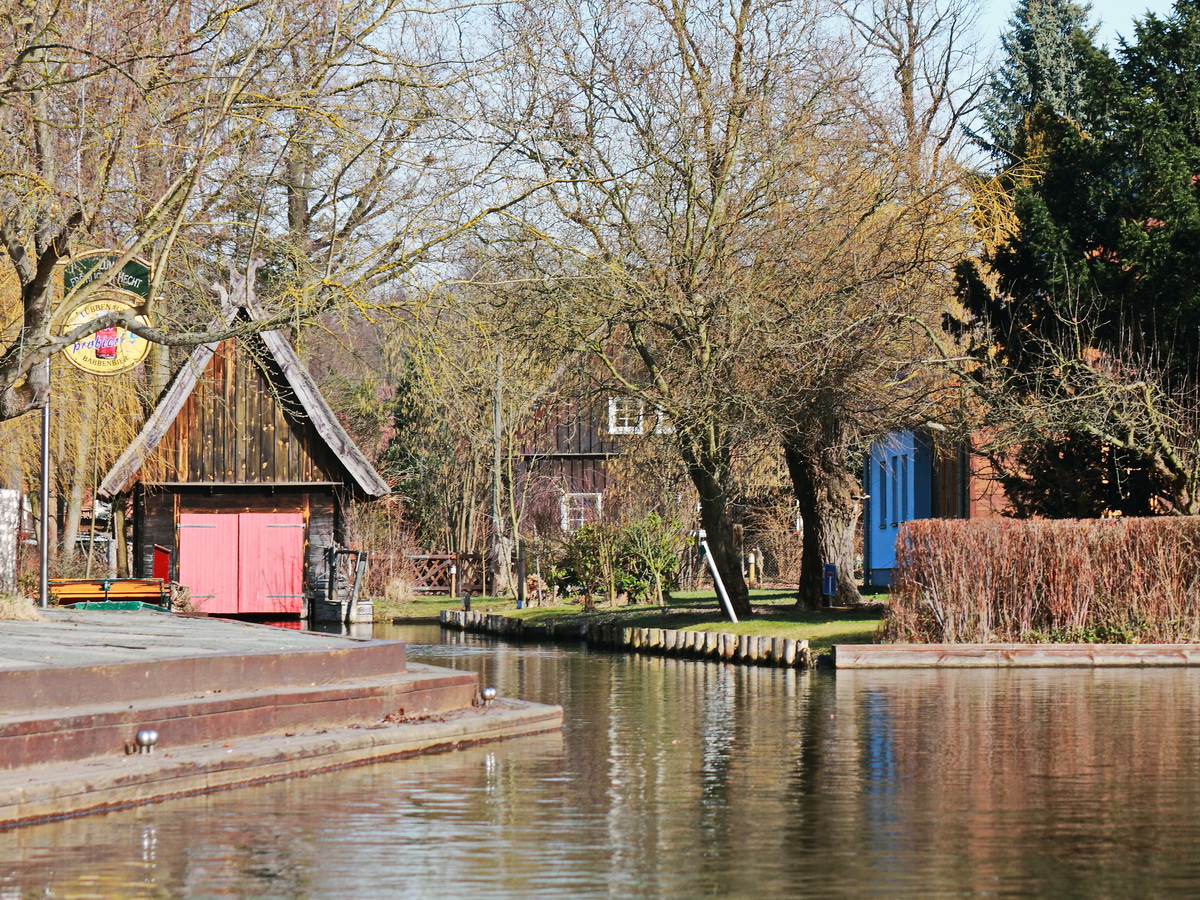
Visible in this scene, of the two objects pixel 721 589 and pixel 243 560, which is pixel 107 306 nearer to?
pixel 721 589

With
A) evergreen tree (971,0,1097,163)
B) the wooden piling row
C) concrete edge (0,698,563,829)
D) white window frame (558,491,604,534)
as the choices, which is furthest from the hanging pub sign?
evergreen tree (971,0,1097,163)

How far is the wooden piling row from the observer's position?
26.0 m

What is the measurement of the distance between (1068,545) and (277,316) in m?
13.4

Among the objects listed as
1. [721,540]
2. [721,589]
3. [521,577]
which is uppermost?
[721,540]

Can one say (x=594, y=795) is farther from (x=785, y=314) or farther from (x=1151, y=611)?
(x=785, y=314)

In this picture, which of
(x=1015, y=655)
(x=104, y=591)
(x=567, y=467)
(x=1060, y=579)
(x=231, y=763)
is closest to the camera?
(x=231, y=763)

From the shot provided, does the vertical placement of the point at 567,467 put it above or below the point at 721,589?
above

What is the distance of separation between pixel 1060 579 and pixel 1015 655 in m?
1.63

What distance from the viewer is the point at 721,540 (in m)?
32.7

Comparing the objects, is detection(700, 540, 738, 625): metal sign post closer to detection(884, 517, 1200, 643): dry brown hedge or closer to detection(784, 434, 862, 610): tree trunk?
detection(784, 434, 862, 610): tree trunk

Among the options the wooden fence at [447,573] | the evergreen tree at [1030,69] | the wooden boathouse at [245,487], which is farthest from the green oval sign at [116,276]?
the evergreen tree at [1030,69]

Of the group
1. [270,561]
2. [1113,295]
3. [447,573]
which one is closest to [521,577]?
[270,561]

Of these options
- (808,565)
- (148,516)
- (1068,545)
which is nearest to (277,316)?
(1068,545)

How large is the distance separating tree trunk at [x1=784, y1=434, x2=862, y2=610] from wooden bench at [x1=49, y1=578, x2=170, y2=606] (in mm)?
11553
